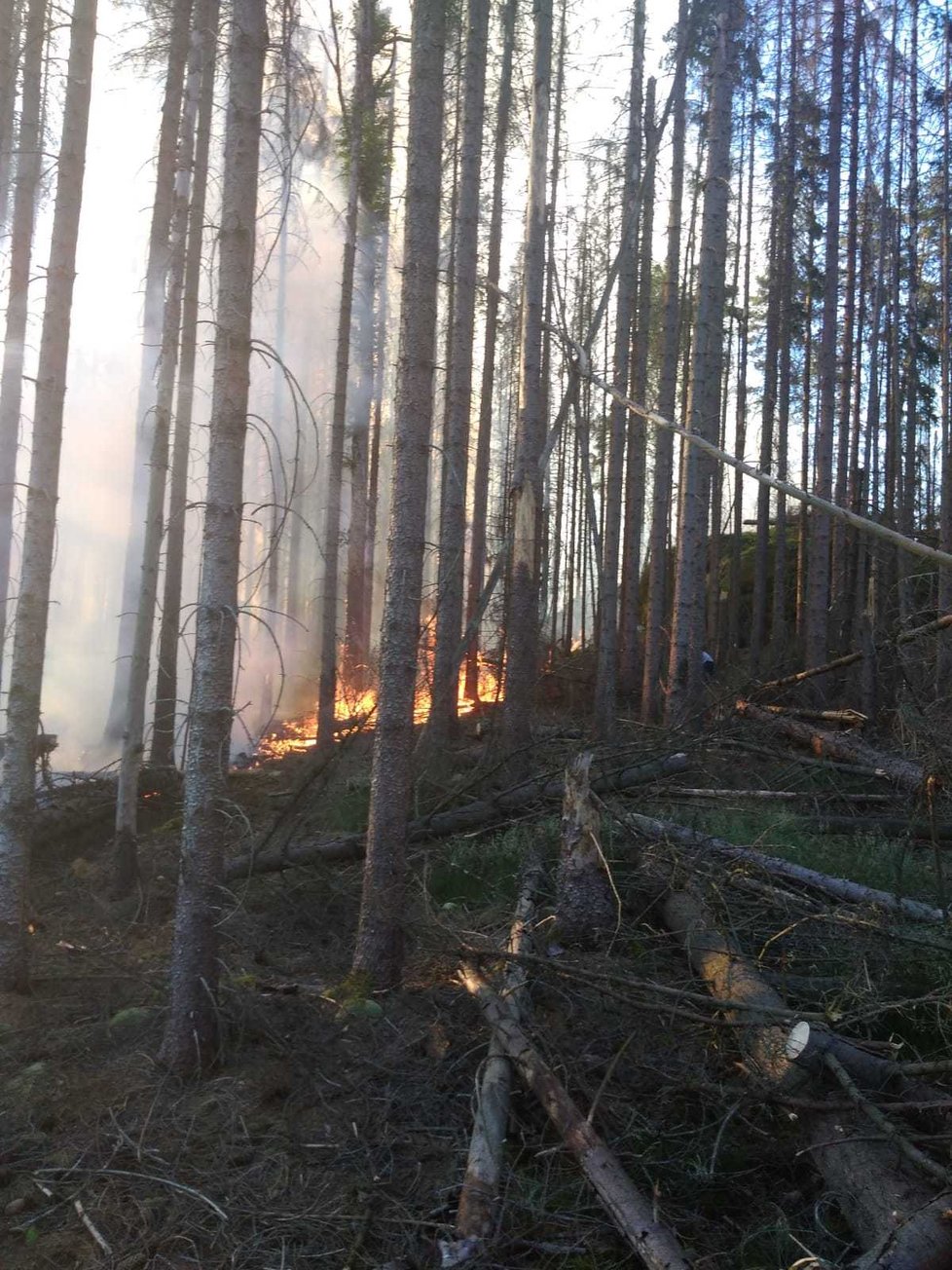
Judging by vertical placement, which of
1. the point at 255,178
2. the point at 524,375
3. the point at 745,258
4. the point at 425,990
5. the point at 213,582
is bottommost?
the point at 425,990

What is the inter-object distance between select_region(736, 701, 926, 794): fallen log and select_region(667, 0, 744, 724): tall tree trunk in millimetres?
986

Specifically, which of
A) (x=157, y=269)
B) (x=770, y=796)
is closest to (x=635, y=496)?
(x=157, y=269)

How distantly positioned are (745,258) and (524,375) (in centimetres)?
1468

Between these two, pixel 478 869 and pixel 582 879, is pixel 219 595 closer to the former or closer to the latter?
pixel 582 879

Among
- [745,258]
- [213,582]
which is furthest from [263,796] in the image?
[745,258]

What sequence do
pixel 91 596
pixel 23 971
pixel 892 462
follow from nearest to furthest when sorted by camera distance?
1. pixel 23 971
2. pixel 892 462
3. pixel 91 596

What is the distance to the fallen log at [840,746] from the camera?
7.77 metres

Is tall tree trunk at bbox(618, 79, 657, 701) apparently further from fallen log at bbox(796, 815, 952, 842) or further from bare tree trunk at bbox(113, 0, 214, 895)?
fallen log at bbox(796, 815, 952, 842)

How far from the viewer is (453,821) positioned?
7.91 meters

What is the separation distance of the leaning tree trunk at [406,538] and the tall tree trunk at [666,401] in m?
7.63

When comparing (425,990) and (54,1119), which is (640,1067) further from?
(54,1119)

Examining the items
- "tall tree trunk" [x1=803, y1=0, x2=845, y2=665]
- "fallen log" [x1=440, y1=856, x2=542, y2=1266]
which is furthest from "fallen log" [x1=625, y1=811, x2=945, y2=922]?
"tall tree trunk" [x1=803, y1=0, x2=845, y2=665]

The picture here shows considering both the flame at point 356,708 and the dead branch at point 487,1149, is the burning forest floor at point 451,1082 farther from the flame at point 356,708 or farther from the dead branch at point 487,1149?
the flame at point 356,708

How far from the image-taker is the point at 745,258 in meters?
22.4
